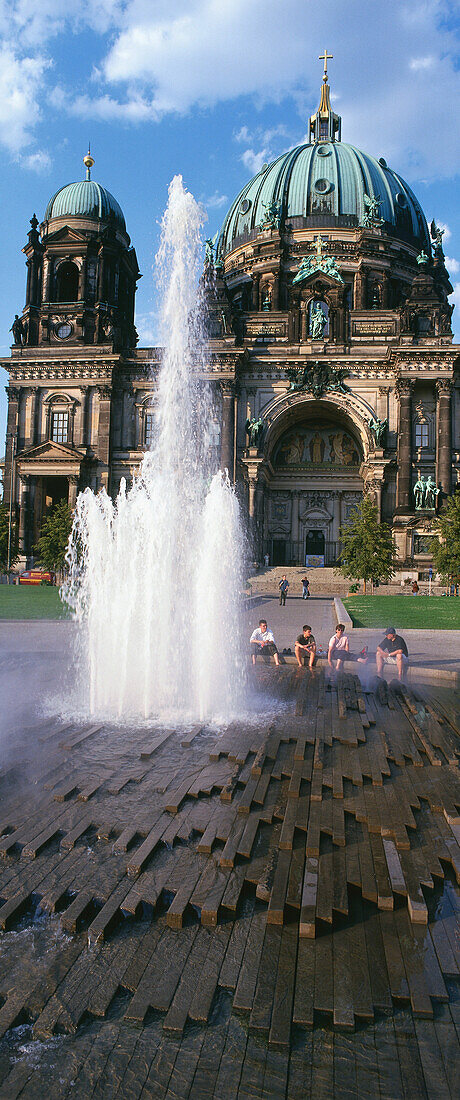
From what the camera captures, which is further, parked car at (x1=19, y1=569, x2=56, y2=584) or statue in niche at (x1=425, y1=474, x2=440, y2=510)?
statue in niche at (x1=425, y1=474, x2=440, y2=510)

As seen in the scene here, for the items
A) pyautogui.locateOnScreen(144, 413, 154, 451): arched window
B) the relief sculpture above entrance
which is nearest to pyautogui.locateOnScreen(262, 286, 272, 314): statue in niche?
the relief sculpture above entrance

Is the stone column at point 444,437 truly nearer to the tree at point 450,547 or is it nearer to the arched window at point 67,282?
the tree at point 450,547

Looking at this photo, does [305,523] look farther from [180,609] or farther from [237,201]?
[180,609]

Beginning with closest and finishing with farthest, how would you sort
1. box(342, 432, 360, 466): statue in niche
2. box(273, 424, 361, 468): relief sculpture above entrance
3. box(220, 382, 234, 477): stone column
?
box(220, 382, 234, 477): stone column → box(342, 432, 360, 466): statue in niche → box(273, 424, 361, 468): relief sculpture above entrance

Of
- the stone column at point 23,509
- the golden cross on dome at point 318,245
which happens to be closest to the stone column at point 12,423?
the stone column at point 23,509

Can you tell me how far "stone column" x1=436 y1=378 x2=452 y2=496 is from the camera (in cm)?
4412

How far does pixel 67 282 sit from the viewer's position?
52750mm

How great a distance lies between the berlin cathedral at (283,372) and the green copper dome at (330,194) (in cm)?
24

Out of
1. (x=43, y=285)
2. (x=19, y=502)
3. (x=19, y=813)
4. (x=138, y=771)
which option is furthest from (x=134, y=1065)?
(x=43, y=285)

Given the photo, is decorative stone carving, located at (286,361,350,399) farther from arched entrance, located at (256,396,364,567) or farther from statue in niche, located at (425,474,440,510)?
statue in niche, located at (425,474,440,510)

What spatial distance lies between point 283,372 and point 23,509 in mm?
20734

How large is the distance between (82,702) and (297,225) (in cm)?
5414

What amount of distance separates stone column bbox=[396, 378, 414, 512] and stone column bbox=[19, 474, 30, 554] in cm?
2527

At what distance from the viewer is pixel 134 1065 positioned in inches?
127
